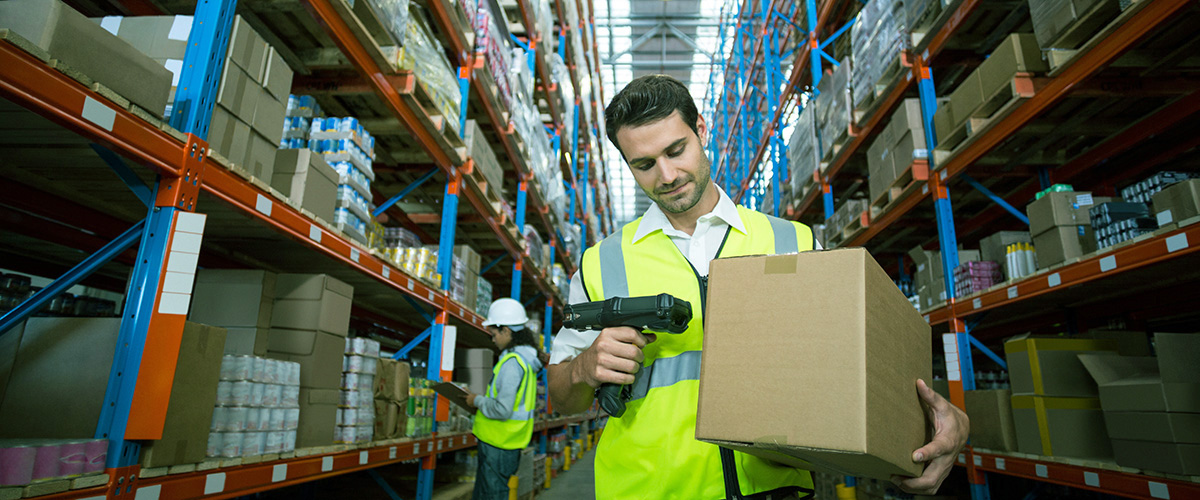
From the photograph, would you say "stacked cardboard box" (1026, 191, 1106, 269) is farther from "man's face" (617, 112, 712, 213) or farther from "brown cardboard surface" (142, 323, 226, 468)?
"brown cardboard surface" (142, 323, 226, 468)

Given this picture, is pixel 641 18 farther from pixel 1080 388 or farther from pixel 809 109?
pixel 1080 388

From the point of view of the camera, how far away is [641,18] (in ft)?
53.5

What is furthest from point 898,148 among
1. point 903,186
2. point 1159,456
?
point 1159,456

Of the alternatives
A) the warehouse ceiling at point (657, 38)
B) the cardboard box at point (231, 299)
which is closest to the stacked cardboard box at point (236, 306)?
the cardboard box at point (231, 299)

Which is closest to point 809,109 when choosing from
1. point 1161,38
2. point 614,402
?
point 1161,38

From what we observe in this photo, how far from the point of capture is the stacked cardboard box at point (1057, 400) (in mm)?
3062

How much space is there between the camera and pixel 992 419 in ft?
11.8

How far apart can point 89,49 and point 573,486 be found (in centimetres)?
689

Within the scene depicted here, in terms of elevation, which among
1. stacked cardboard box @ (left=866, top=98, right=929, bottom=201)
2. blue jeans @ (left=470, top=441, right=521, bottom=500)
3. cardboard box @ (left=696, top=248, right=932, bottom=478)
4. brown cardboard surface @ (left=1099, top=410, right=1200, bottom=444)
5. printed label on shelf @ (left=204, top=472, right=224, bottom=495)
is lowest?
blue jeans @ (left=470, top=441, right=521, bottom=500)

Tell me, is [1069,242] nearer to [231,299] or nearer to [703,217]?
[703,217]

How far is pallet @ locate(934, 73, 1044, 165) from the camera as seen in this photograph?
3.30 meters

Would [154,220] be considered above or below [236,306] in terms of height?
above

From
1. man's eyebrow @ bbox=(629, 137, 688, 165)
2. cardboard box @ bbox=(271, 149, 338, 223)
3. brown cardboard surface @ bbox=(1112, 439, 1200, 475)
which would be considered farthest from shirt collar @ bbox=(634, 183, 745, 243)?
brown cardboard surface @ bbox=(1112, 439, 1200, 475)

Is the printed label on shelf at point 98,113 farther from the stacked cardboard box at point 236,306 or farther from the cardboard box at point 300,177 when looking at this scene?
the stacked cardboard box at point 236,306
